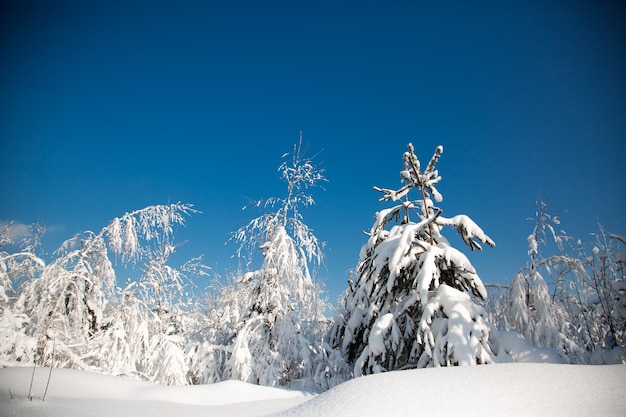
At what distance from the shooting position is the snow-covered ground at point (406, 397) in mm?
2225

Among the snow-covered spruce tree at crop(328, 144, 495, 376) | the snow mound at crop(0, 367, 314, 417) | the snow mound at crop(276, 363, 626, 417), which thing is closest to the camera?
the snow mound at crop(276, 363, 626, 417)

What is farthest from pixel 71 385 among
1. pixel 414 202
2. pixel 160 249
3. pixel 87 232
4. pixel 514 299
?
pixel 514 299

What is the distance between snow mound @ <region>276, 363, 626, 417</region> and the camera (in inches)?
85.4

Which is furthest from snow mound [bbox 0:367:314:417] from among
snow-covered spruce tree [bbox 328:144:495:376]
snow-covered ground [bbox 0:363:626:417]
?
snow-covered spruce tree [bbox 328:144:495:376]

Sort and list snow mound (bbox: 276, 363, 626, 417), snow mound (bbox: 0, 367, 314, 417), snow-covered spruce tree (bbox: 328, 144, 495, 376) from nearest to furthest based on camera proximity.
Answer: snow mound (bbox: 276, 363, 626, 417) < snow mound (bbox: 0, 367, 314, 417) < snow-covered spruce tree (bbox: 328, 144, 495, 376)

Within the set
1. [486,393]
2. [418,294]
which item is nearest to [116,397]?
[486,393]

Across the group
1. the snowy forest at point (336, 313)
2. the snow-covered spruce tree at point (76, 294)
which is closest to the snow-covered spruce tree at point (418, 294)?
the snowy forest at point (336, 313)

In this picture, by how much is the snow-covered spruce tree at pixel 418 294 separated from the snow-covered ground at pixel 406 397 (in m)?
2.00

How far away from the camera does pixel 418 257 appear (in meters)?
6.27

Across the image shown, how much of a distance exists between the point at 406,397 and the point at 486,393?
23.8 inches

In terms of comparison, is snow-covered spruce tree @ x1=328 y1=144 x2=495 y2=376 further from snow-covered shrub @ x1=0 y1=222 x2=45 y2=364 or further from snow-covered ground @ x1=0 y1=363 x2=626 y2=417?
snow-covered shrub @ x1=0 y1=222 x2=45 y2=364

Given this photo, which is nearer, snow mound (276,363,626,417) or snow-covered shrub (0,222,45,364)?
snow mound (276,363,626,417)

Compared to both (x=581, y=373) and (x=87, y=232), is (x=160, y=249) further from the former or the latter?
(x=581, y=373)

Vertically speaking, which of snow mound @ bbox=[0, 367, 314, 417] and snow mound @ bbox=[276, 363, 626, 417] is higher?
snow mound @ bbox=[276, 363, 626, 417]
